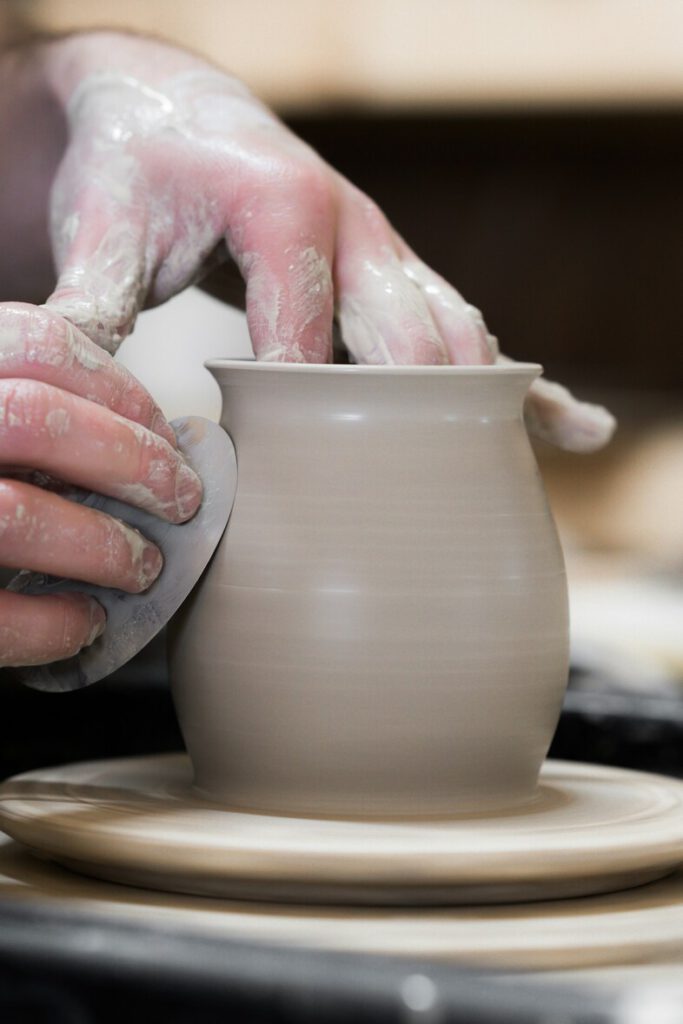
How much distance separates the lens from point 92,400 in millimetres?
758

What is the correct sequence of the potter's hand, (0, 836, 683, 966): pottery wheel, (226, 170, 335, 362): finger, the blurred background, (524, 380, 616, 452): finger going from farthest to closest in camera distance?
the blurred background < (524, 380, 616, 452): finger < (226, 170, 335, 362): finger < the potter's hand < (0, 836, 683, 966): pottery wheel

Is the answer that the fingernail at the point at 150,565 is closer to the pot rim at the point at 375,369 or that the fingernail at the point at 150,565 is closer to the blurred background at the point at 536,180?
the pot rim at the point at 375,369

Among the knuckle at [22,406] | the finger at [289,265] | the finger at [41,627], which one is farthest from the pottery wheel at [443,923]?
the finger at [289,265]

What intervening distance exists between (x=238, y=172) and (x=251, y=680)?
36 centimetres

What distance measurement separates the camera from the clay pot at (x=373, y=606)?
2.54 feet

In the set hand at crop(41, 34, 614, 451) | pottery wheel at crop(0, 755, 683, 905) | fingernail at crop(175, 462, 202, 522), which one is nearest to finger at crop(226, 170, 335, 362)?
hand at crop(41, 34, 614, 451)

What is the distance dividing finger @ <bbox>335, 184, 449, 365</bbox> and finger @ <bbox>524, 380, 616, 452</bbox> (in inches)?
5.5

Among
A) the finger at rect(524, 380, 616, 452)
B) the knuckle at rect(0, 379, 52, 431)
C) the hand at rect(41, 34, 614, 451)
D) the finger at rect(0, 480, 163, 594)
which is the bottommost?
the finger at rect(0, 480, 163, 594)

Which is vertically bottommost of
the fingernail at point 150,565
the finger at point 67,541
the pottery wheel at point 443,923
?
the pottery wheel at point 443,923

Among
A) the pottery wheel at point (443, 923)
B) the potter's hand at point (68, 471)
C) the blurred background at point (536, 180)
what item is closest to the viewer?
the pottery wheel at point (443, 923)

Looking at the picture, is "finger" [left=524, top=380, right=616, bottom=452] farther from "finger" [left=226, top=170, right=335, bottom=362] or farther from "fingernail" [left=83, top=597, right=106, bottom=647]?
"fingernail" [left=83, top=597, right=106, bottom=647]

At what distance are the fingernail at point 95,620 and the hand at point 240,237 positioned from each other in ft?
0.57

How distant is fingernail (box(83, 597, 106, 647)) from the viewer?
2.63ft

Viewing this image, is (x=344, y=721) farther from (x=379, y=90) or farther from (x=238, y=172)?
(x=379, y=90)
